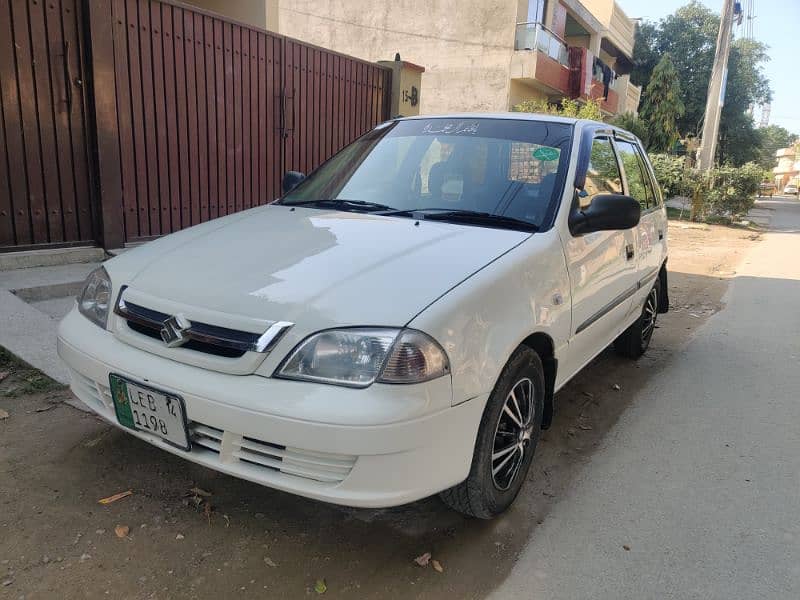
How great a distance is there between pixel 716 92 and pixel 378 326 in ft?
71.9

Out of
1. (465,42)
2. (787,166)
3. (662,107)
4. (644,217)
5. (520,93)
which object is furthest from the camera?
(787,166)

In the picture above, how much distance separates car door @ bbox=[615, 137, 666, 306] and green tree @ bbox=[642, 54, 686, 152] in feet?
85.6

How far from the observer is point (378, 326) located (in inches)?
82.3

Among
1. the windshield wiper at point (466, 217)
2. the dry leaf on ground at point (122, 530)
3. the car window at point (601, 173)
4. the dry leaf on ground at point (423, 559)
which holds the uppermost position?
the car window at point (601, 173)

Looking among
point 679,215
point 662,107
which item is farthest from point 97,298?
point 662,107

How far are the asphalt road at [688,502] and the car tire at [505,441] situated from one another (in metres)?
0.24

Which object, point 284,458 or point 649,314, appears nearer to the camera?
point 284,458

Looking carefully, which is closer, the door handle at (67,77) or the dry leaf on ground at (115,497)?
the dry leaf on ground at (115,497)

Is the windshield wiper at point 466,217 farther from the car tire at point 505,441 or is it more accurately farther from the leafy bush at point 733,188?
the leafy bush at point 733,188

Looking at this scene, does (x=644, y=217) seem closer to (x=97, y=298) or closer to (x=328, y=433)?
(x=328, y=433)

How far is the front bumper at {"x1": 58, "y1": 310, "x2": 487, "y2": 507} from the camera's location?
2.00 metres

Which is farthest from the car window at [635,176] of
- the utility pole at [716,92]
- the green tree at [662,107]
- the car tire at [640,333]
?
the green tree at [662,107]

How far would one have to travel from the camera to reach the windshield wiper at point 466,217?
2.92 m

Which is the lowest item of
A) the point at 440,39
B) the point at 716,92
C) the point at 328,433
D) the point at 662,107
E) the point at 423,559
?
the point at 423,559
